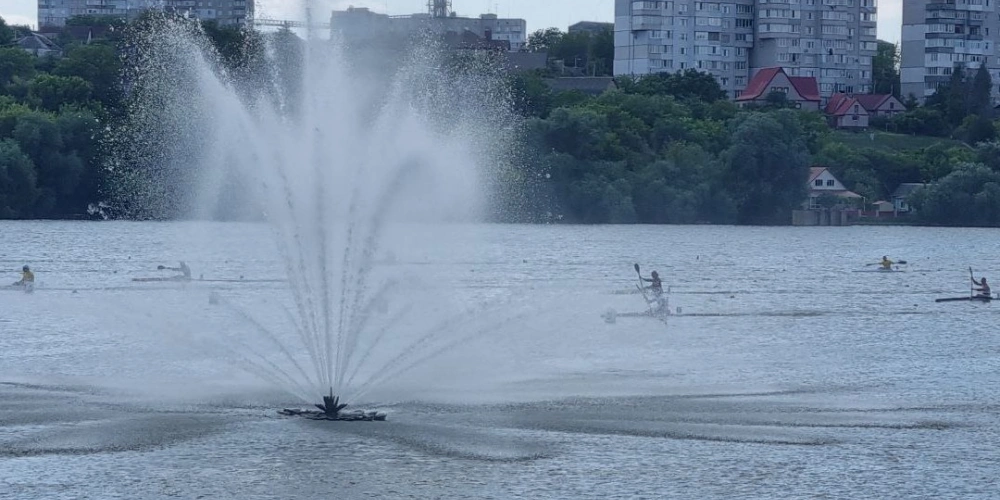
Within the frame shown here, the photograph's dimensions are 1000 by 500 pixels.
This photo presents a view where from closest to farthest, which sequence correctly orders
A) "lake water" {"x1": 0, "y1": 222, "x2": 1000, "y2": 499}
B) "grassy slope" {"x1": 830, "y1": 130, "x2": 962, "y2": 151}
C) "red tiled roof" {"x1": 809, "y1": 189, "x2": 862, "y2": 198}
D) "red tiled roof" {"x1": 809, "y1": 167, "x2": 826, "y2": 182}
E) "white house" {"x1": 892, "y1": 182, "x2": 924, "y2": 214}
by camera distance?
1. "lake water" {"x1": 0, "y1": 222, "x2": 1000, "y2": 499}
2. "red tiled roof" {"x1": 809, "y1": 167, "x2": 826, "y2": 182}
3. "red tiled roof" {"x1": 809, "y1": 189, "x2": 862, "y2": 198}
4. "white house" {"x1": 892, "y1": 182, "x2": 924, "y2": 214}
5. "grassy slope" {"x1": 830, "y1": 130, "x2": 962, "y2": 151}

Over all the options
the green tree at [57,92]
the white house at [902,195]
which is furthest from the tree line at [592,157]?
the white house at [902,195]

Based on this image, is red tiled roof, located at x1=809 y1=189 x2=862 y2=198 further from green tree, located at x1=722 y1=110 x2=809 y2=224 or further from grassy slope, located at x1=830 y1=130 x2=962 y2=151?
grassy slope, located at x1=830 y1=130 x2=962 y2=151

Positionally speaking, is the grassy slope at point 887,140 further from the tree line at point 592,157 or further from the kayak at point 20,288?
the kayak at point 20,288

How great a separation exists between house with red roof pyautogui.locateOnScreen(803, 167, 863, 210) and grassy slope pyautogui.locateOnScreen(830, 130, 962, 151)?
16.1m

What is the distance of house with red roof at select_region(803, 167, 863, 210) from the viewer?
524 ft

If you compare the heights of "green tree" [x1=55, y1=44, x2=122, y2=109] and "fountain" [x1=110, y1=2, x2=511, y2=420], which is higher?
"green tree" [x1=55, y1=44, x2=122, y2=109]

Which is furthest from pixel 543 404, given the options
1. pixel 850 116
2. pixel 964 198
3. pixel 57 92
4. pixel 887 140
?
pixel 850 116

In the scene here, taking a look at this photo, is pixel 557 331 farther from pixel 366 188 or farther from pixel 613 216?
pixel 613 216

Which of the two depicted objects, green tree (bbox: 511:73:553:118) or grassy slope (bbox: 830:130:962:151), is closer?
green tree (bbox: 511:73:553:118)

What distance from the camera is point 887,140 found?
18888 centimetres

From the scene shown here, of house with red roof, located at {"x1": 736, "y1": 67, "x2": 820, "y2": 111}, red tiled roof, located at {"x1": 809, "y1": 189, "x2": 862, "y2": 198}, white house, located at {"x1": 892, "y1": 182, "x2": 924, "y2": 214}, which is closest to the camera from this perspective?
red tiled roof, located at {"x1": 809, "y1": 189, "x2": 862, "y2": 198}

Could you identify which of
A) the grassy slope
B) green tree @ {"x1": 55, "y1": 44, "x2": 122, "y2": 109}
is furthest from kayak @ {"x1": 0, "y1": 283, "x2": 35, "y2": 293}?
the grassy slope

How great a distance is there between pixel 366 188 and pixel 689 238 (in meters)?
89.5

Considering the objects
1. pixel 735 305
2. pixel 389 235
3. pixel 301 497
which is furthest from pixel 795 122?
pixel 301 497
